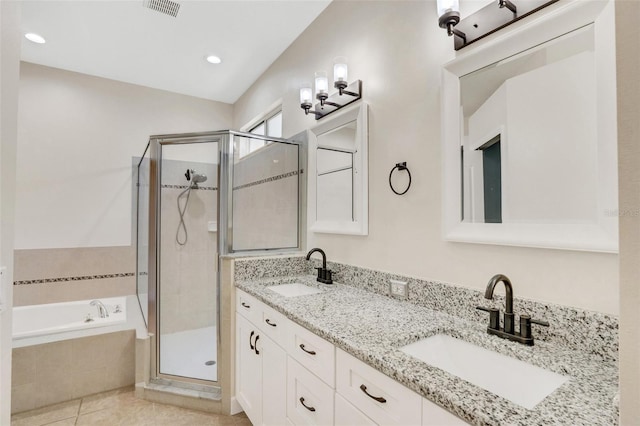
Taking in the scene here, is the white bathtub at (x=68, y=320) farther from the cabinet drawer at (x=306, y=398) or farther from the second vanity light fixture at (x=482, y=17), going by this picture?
the second vanity light fixture at (x=482, y=17)

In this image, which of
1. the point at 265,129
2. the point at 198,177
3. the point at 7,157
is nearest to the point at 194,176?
the point at 198,177

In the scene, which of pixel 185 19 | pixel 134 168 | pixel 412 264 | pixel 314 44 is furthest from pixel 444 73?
pixel 134 168

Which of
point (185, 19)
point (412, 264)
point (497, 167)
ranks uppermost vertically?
point (185, 19)

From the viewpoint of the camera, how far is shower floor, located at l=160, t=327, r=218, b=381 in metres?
2.29

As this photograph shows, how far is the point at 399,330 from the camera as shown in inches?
45.3

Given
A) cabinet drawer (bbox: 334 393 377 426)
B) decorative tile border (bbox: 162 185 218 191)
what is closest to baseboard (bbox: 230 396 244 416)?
cabinet drawer (bbox: 334 393 377 426)

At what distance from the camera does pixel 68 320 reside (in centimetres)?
292

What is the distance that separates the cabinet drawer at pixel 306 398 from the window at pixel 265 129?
1590mm

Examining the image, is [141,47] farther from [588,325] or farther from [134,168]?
[588,325]

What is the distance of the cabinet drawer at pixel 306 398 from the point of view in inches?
45.1

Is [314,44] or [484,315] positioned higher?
[314,44]

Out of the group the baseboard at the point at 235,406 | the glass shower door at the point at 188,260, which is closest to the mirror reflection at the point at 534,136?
the glass shower door at the point at 188,260

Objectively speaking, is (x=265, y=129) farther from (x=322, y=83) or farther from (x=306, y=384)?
(x=306, y=384)

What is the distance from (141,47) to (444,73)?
2.69 m
